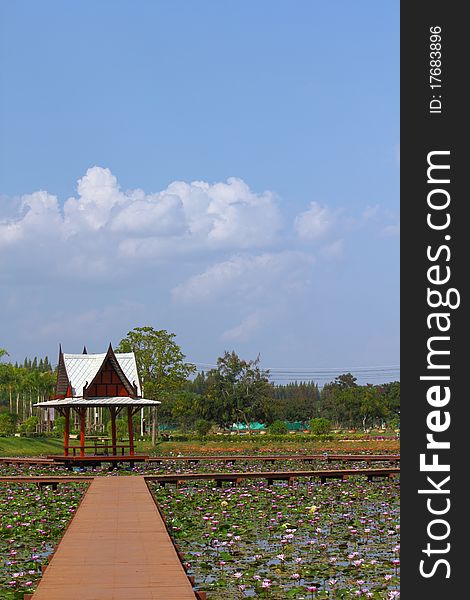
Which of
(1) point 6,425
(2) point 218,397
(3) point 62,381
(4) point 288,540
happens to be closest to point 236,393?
(2) point 218,397

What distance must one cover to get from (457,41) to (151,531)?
744cm

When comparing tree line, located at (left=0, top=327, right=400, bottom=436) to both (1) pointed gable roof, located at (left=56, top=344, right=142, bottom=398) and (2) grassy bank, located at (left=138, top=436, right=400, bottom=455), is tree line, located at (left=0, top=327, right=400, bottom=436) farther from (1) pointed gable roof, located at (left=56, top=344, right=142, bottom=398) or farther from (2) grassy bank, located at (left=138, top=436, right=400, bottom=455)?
(1) pointed gable roof, located at (left=56, top=344, right=142, bottom=398)

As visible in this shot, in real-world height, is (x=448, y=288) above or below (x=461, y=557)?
above

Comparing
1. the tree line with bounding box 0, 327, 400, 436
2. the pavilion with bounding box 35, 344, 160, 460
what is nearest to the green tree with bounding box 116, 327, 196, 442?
the tree line with bounding box 0, 327, 400, 436

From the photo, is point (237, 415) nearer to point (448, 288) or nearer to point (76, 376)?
point (76, 376)

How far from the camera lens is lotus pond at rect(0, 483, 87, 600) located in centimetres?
1025

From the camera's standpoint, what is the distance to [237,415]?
69.2 meters

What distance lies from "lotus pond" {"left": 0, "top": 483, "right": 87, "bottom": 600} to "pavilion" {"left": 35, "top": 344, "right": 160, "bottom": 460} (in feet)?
19.9

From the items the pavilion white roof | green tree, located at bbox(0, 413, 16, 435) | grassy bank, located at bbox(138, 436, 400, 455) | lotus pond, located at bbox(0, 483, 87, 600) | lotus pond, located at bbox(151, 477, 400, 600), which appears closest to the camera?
lotus pond, located at bbox(151, 477, 400, 600)

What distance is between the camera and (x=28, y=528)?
14625 millimetres

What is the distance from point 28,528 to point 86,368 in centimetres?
1617

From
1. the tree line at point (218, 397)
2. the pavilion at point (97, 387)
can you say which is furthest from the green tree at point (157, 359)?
the pavilion at point (97, 387)

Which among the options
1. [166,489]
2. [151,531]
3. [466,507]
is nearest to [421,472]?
[466,507]

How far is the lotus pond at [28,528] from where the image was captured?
1025cm
